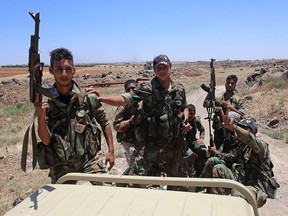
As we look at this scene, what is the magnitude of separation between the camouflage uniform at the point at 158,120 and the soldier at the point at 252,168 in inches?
25.5

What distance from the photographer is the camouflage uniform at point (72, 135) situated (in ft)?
11.4

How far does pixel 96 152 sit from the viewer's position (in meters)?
3.69

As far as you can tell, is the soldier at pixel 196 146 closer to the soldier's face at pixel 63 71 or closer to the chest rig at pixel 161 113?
the chest rig at pixel 161 113

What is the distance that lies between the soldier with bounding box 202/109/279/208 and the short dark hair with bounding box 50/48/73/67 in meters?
1.74

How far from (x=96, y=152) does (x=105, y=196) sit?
1.82 m

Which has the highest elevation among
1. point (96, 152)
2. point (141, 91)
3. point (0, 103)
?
point (141, 91)

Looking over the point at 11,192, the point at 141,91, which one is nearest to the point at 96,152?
the point at 141,91

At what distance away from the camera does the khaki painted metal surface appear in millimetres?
1680

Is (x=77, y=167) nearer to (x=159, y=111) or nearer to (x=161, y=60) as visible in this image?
(x=159, y=111)

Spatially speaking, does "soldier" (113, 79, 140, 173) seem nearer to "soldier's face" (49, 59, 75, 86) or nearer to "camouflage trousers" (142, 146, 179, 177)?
"camouflage trousers" (142, 146, 179, 177)

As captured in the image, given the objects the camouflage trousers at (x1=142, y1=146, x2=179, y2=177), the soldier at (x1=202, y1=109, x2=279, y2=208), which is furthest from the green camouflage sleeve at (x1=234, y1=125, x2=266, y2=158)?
the camouflage trousers at (x1=142, y1=146, x2=179, y2=177)

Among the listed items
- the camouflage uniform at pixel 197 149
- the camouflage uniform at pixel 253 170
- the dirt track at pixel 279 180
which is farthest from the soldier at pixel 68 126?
the dirt track at pixel 279 180

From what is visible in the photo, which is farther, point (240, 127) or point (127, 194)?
point (240, 127)

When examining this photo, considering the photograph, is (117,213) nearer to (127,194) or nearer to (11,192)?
(127,194)
